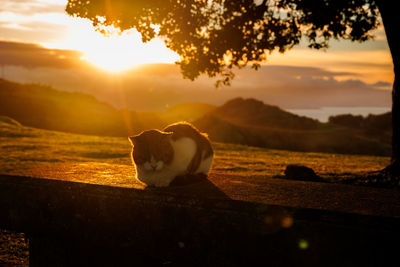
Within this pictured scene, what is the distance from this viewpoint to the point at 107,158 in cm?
1728

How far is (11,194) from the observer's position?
6.10 meters

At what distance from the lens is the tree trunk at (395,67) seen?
1252 cm

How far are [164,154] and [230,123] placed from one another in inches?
1345

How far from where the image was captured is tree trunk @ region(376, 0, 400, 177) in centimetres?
1252

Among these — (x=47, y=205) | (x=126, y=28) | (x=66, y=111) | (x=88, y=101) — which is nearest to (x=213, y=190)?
(x=47, y=205)

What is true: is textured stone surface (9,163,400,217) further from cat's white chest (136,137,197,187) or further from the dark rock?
the dark rock

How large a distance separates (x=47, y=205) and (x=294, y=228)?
12.3ft

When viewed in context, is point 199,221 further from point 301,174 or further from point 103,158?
point 103,158

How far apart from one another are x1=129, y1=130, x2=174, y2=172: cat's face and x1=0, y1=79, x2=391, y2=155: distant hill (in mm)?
27991

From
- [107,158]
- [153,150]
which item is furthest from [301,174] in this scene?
[107,158]

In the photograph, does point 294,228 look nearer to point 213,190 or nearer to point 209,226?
point 209,226

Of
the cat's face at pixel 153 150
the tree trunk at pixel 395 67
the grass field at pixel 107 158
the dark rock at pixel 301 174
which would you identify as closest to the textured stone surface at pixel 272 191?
the cat's face at pixel 153 150

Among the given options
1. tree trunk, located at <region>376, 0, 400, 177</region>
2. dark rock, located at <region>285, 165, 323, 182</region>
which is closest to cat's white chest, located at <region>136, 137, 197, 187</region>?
dark rock, located at <region>285, 165, 323, 182</region>

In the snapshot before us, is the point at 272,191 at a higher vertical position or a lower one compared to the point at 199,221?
higher
